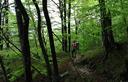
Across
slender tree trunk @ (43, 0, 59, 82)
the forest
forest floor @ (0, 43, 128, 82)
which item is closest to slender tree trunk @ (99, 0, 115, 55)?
the forest

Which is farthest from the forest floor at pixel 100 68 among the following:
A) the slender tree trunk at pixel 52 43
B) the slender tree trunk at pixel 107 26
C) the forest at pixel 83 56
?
the slender tree trunk at pixel 52 43

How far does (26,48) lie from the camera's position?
10297 millimetres

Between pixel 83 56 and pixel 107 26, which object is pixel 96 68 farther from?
pixel 83 56

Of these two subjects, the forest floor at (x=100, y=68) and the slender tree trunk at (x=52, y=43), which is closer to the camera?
the slender tree trunk at (x=52, y=43)

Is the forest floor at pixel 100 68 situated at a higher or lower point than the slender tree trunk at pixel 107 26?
lower

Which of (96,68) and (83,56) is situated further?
(83,56)

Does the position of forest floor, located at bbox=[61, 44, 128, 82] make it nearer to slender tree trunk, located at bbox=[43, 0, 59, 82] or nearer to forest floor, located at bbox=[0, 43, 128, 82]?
forest floor, located at bbox=[0, 43, 128, 82]

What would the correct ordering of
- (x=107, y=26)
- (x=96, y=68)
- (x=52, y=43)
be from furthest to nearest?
(x=96, y=68), (x=107, y=26), (x=52, y=43)

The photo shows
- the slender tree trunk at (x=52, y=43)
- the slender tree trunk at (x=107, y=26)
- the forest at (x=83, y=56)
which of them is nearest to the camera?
the slender tree trunk at (x=52, y=43)

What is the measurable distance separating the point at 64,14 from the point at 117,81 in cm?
1188

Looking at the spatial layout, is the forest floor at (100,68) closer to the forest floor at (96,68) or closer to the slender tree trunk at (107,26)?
the forest floor at (96,68)

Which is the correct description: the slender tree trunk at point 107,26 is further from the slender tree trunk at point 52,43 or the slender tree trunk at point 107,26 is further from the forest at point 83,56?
the slender tree trunk at point 52,43

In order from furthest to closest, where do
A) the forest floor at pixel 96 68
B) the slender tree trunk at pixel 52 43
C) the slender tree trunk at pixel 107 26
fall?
the forest floor at pixel 96 68 < the slender tree trunk at pixel 107 26 < the slender tree trunk at pixel 52 43

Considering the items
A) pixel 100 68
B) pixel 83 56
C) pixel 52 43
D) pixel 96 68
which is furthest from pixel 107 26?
pixel 83 56
